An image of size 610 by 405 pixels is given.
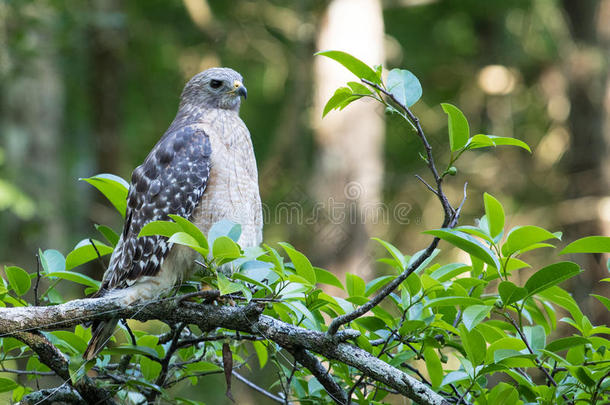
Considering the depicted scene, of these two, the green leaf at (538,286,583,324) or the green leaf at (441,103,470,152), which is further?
the green leaf at (538,286,583,324)

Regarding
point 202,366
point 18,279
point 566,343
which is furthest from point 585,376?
point 18,279

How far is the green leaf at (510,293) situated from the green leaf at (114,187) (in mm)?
1462

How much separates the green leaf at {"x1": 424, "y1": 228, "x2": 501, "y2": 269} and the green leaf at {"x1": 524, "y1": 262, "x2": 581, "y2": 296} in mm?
104

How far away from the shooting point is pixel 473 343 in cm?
191

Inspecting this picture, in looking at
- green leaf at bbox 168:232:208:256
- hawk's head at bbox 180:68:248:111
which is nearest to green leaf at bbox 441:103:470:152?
green leaf at bbox 168:232:208:256

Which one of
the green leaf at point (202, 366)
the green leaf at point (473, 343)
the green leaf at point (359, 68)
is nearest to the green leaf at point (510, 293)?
the green leaf at point (473, 343)

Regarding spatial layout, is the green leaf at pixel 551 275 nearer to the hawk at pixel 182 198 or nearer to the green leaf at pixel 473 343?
the green leaf at pixel 473 343

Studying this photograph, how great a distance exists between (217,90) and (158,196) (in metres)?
0.88

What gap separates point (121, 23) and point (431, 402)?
6.42m

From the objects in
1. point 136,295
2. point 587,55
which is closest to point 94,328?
point 136,295

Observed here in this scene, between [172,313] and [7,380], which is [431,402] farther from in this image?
[7,380]

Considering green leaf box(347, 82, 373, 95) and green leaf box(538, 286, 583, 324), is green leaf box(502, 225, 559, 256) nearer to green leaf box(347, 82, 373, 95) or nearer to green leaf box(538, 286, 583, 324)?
green leaf box(538, 286, 583, 324)

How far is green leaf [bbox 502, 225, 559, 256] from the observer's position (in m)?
1.82

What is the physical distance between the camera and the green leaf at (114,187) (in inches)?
98.0
